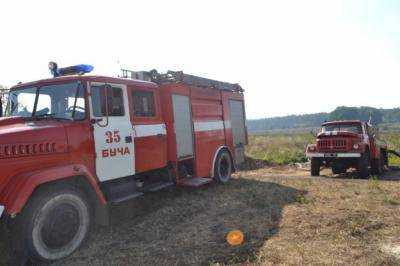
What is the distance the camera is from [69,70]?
27.7 ft

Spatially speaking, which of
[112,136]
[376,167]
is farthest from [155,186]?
[376,167]

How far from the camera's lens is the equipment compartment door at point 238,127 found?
532 inches

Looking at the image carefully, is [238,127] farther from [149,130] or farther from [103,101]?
[103,101]

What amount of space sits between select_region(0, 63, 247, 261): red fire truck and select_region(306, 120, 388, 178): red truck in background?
19.9ft

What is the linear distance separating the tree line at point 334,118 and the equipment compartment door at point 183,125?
3297 inches

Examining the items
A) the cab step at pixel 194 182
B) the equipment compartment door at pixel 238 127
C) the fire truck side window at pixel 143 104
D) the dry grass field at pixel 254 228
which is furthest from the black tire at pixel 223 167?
the fire truck side window at pixel 143 104

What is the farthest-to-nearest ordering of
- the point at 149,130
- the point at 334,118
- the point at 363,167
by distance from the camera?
1. the point at 334,118
2. the point at 363,167
3. the point at 149,130

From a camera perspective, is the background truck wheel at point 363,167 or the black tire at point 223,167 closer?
the black tire at point 223,167

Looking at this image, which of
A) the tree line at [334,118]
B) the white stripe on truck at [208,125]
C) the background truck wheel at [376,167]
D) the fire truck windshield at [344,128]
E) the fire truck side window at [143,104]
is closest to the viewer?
the fire truck side window at [143,104]

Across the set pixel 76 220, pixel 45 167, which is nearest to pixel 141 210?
pixel 76 220

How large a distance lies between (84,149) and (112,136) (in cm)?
75

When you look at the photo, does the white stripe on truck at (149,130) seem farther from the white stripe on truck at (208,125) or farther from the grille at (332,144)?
the grille at (332,144)

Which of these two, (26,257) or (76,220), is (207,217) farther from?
(26,257)

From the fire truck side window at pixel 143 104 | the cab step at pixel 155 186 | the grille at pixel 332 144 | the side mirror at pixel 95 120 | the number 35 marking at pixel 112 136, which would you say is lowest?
the cab step at pixel 155 186
